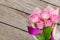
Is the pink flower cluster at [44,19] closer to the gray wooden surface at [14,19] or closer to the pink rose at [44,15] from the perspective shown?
the pink rose at [44,15]

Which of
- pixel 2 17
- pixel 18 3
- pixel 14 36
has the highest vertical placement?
pixel 18 3

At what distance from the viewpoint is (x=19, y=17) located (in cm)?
126

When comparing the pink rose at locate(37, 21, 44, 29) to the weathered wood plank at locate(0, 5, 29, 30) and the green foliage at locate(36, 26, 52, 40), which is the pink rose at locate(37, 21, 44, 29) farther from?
the weathered wood plank at locate(0, 5, 29, 30)

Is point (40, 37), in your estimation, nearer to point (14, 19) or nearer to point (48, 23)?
point (48, 23)

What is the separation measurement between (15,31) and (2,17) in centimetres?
→ 13

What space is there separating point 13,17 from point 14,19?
0.05ft

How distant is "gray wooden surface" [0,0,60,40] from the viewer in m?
1.25

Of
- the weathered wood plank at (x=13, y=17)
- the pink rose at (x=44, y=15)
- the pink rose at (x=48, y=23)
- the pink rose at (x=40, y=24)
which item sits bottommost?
the weathered wood plank at (x=13, y=17)

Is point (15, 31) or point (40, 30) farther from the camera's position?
point (15, 31)

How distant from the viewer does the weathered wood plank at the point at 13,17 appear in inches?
49.4

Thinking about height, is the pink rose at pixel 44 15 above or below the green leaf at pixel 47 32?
above

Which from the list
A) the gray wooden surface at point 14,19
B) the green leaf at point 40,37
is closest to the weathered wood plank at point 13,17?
the gray wooden surface at point 14,19

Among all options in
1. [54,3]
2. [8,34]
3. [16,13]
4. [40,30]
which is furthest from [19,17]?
[40,30]

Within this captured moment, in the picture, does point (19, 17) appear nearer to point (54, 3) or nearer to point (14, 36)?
point (14, 36)
